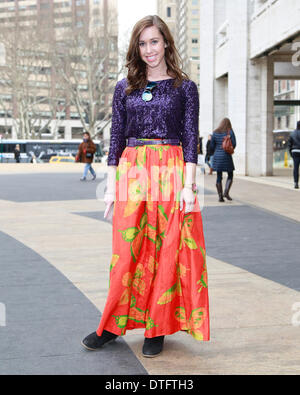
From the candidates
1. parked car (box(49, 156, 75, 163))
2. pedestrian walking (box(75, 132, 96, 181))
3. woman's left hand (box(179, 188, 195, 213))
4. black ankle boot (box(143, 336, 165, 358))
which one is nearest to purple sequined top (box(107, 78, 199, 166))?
woman's left hand (box(179, 188, 195, 213))

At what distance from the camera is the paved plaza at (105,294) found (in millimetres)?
2924

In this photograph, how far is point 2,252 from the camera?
601 centimetres

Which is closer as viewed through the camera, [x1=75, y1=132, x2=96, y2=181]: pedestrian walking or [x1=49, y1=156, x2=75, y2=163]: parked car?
[x1=75, y1=132, x2=96, y2=181]: pedestrian walking

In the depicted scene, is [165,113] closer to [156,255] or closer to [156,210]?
[156,210]

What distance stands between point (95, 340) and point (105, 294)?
46.0 inches

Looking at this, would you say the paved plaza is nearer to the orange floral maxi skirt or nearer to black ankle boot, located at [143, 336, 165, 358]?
black ankle boot, located at [143, 336, 165, 358]

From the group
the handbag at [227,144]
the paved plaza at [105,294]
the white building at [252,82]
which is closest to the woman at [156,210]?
the paved plaza at [105,294]

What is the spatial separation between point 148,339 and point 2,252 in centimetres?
338

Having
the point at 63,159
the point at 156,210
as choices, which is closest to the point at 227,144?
the point at 156,210

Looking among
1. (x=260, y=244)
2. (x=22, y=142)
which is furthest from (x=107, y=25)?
(x=260, y=244)

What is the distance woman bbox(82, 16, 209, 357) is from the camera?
2988 mm

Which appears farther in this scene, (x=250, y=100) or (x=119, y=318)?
(x=250, y=100)

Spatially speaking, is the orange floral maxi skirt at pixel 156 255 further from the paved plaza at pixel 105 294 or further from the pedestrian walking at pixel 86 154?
the pedestrian walking at pixel 86 154

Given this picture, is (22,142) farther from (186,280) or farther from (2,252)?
(186,280)
